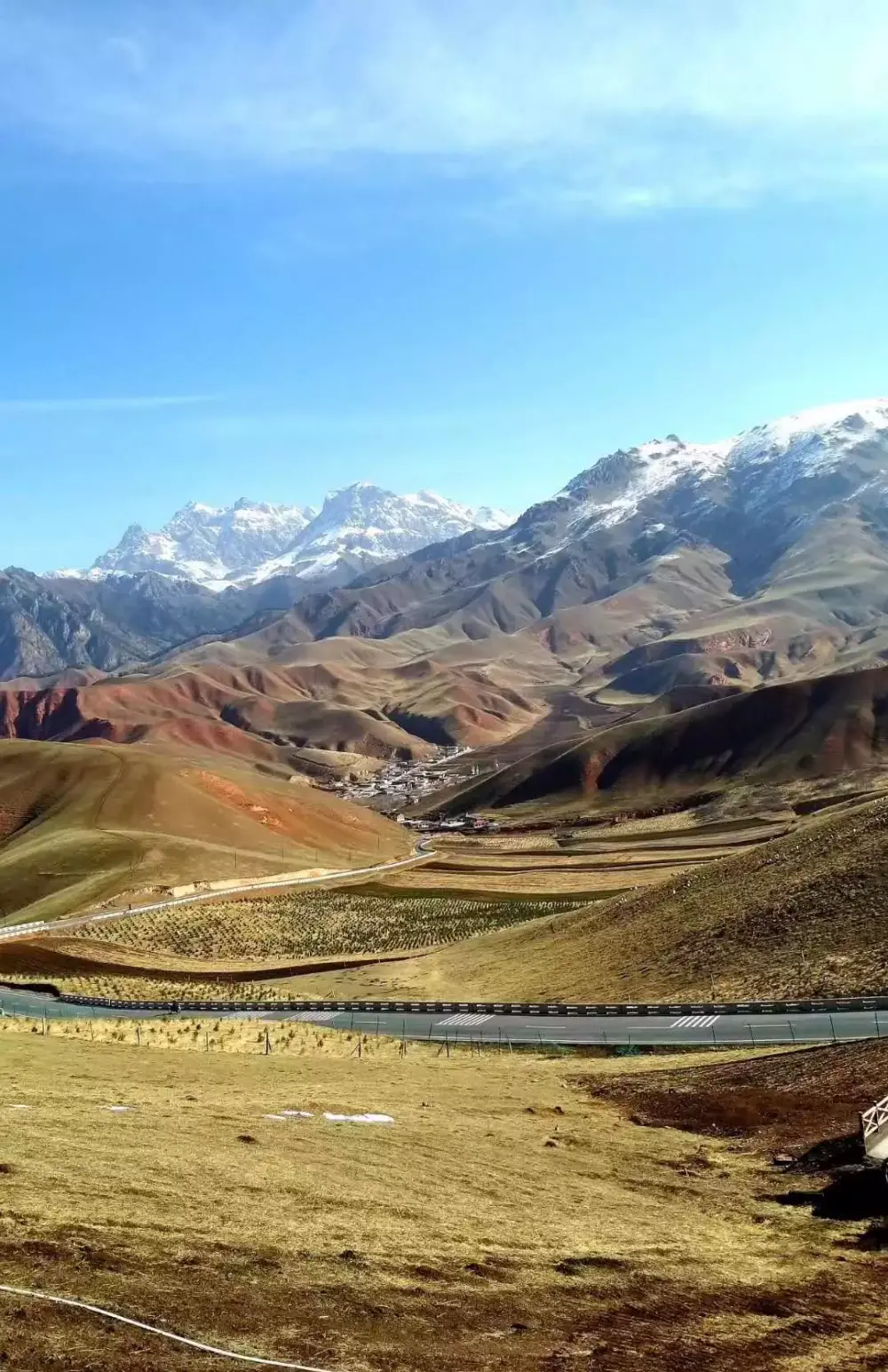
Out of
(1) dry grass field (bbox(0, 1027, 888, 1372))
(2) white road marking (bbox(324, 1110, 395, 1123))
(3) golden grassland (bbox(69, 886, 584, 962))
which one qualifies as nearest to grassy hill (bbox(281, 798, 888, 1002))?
(3) golden grassland (bbox(69, 886, 584, 962))

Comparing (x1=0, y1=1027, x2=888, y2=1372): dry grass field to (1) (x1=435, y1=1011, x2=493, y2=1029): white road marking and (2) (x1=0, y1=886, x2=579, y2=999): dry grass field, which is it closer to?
(1) (x1=435, y1=1011, x2=493, y2=1029): white road marking

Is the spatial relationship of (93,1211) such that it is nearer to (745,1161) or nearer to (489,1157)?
(489,1157)

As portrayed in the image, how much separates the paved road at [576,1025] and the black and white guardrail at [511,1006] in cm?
50

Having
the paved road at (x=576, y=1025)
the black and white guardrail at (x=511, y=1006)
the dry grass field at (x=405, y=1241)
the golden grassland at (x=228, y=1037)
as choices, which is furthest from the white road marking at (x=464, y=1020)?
the dry grass field at (x=405, y=1241)

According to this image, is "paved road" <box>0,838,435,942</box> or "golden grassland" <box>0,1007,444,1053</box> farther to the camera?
"paved road" <box>0,838,435,942</box>

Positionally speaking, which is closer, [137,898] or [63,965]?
[63,965]

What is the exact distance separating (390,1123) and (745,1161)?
1059 centimetres

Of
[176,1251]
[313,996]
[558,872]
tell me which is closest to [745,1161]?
[176,1251]

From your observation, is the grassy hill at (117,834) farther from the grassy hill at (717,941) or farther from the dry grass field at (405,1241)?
the dry grass field at (405,1241)

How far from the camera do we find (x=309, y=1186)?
72.8 ft

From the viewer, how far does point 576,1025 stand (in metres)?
58.7

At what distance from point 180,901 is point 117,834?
113 feet

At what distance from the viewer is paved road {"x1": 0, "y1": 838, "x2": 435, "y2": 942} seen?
10919 cm

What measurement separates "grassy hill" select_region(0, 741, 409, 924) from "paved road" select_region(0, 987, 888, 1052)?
2444 inches
